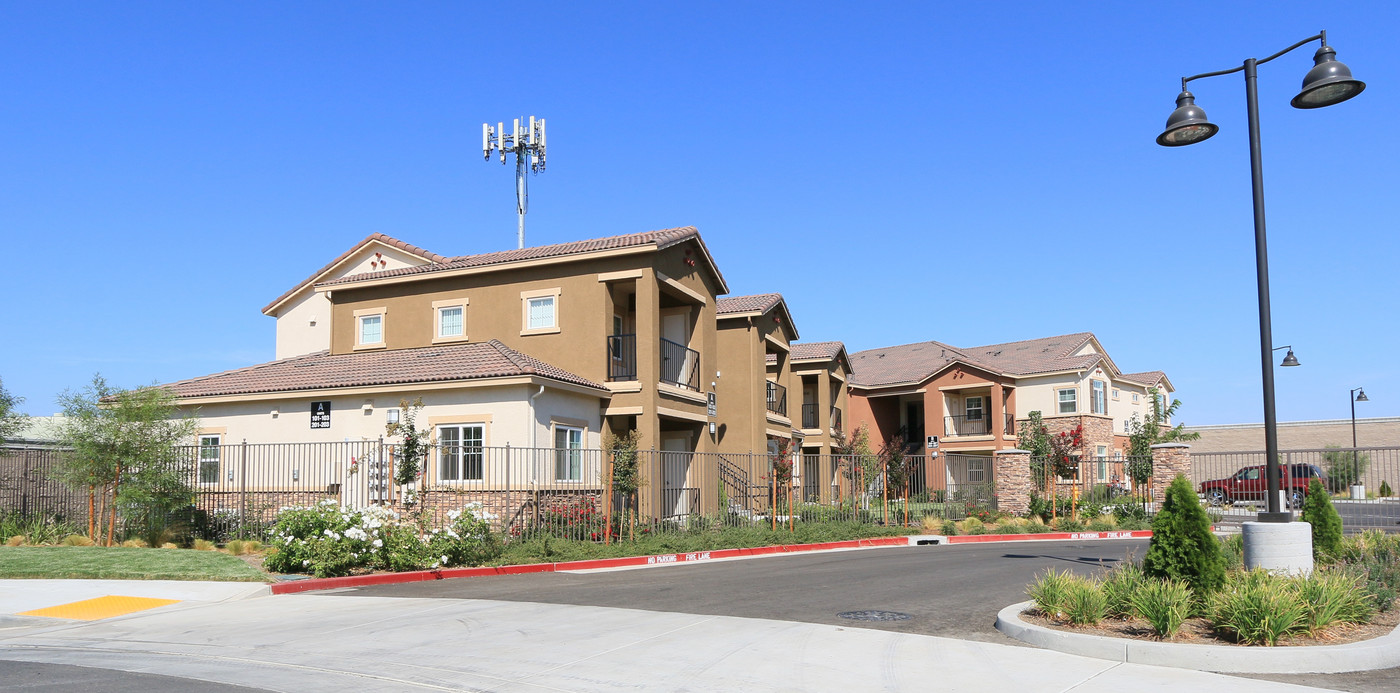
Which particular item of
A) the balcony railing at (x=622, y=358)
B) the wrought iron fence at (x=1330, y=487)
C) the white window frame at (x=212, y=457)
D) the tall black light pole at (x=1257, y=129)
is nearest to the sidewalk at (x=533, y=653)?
the tall black light pole at (x=1257, y=129)

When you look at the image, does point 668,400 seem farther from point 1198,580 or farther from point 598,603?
point 1198,580

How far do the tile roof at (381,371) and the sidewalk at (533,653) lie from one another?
1049cm

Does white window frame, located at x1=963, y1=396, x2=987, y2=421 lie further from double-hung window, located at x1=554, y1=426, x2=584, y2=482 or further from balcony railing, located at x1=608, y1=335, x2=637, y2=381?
double-hung window, located at x1=554, y1=426, x2=584, y2=482

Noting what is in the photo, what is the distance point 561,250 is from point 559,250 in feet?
0.28

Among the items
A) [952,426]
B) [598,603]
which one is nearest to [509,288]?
[598,603]

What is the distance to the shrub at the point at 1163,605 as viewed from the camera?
29.4 feet

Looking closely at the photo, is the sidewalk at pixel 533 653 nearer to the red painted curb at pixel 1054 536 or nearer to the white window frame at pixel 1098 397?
the red painted curb at pixel 1054 536

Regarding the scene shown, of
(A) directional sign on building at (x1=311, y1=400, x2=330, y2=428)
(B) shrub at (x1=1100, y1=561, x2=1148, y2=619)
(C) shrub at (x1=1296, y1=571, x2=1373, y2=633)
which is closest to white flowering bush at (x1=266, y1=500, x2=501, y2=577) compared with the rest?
(A) directional sign on building at (x1=311, y1=400, x2=330, y2=428)

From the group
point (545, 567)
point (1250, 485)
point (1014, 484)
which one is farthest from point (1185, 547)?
point (1014, 484)

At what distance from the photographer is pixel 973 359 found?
172 feet

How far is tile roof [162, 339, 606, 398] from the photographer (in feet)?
74.9

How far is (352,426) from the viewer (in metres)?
23.6

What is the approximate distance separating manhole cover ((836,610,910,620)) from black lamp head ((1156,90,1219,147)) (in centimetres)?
631

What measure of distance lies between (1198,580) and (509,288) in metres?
19.4
